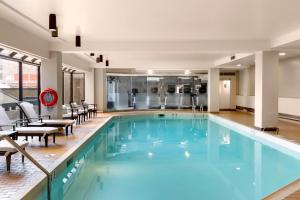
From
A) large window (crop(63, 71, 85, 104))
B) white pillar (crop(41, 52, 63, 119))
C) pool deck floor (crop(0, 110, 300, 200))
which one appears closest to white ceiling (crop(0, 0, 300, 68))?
white pillar (crop(41, 52, 63, 119))

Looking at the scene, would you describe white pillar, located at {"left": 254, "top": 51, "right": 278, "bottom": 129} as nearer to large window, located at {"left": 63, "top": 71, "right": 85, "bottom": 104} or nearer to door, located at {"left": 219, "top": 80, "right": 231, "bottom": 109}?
large window, located at {"left": 63, "top": 71, "right": 85, "bottom": 104}

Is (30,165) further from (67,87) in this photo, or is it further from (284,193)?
(67,87)

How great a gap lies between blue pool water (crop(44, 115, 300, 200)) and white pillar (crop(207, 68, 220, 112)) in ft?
26.0

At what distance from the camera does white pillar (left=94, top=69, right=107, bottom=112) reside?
57.8 feet

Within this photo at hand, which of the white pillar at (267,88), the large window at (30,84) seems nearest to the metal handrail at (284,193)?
the white pillar at (267,88)

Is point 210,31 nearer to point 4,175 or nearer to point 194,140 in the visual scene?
point 194,140

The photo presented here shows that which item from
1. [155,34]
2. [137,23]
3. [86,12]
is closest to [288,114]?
[155,34]

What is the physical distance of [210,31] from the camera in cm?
799

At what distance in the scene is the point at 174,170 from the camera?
19.5 feet

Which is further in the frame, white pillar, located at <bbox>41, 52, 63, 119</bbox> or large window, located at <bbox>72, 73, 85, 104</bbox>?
large window, located at <bbox>72, 73, 85, 104</bbox>

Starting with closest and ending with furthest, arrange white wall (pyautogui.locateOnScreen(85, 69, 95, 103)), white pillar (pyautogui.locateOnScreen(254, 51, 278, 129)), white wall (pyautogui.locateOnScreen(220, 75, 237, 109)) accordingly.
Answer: white pillar (pyautogui.locateOnScreen(254, 51, 278, 129)), white wall (pyautogui.locateOnScreen(85, 69, 95, 103)), white wall (pyautogui.locateOnScreen(220, 75, 237, 109))

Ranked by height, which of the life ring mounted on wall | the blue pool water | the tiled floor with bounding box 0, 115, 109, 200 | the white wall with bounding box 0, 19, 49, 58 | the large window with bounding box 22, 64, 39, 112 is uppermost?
the white wall with bounding box 0, 19, 49, 58

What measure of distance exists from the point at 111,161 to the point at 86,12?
10.2 ft

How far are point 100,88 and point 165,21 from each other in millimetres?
11270
